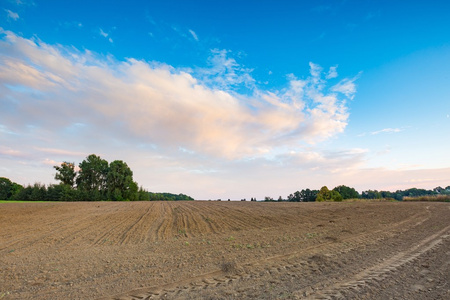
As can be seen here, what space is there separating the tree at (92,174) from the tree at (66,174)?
2063mm

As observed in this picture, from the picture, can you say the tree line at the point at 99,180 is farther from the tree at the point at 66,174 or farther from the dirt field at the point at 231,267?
the dirt field at the point at 231,267

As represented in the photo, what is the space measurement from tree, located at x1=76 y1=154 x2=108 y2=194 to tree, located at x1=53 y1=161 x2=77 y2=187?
81.2 inches

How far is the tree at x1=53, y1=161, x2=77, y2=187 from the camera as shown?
89.9 metres

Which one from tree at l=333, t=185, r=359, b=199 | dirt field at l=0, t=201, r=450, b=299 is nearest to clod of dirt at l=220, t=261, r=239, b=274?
dirt field at l=0, t=201, r=450, b=299

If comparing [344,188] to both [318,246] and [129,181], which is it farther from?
[318,246]

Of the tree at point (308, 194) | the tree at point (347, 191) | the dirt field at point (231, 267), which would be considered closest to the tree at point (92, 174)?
the dirt field at point (231, 267)

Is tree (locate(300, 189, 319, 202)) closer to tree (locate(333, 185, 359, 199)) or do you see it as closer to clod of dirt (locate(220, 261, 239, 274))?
tree (locate(333, 185, 359, 199))

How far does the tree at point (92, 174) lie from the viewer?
304 feet

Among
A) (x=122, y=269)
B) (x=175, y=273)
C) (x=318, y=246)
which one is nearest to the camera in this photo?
(x=175, y=273)

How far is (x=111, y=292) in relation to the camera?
209 inches

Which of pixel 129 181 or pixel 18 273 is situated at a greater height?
pixel 129 181

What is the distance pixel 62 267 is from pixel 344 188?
157m

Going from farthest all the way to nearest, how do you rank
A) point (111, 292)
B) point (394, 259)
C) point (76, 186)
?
point (76, 186)
point (394, 259)
point (111, 292)

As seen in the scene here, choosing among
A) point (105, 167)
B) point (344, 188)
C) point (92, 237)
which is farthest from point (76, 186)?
point (344, 188)
